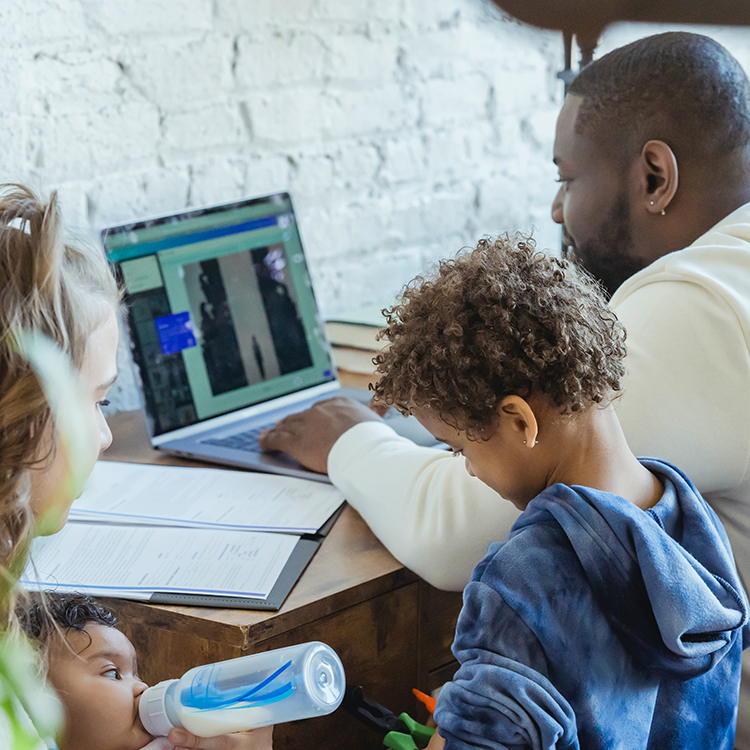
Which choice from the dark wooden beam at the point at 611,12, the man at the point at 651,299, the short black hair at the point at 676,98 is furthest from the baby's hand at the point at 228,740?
the dark wooden beam at the point at 611,12

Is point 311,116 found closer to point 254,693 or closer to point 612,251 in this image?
point 612,251

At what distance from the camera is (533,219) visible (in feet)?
6.76

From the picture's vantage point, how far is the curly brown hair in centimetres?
69

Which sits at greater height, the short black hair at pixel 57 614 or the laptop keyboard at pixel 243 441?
the short black hair at pixel 57 614

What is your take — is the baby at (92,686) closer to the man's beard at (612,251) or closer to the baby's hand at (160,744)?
the baby's hand at (160,744)

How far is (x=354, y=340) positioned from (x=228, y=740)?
0.90 meters

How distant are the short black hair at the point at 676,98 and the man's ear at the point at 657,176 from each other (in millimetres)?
13

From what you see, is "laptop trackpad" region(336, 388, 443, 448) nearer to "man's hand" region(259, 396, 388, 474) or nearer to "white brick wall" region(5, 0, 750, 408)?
"man's hand" region(259, 396, 388, 474)

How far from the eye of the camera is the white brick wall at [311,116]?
131cm

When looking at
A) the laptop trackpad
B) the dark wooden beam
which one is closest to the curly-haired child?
the laptop trackpad

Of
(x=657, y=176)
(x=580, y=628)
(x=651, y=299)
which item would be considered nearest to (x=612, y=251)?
(x=657, y=176)

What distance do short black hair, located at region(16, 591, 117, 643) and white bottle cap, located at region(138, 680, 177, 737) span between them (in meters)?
0.08

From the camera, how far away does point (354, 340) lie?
1.54m

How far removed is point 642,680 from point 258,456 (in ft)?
2.08
